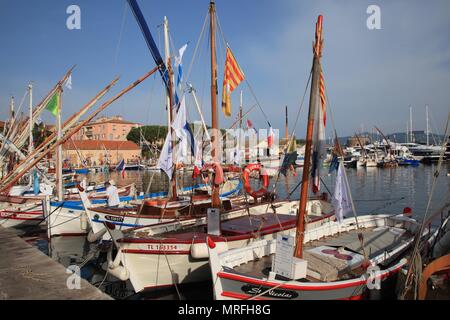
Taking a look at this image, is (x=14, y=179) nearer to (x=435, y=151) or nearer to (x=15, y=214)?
(x=15, y=214)

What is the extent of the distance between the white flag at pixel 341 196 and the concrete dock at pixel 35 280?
7351 mm

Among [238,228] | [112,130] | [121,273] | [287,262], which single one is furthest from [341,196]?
[112,130]

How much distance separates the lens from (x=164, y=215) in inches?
693

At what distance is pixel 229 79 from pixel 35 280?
11.9 metres

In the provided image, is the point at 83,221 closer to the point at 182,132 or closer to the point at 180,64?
the point at 182,132

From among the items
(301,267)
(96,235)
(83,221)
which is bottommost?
(96,235)

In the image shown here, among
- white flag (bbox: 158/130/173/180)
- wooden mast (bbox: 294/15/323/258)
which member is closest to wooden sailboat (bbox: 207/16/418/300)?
wooden mast (bbox: 294/15/323/258)

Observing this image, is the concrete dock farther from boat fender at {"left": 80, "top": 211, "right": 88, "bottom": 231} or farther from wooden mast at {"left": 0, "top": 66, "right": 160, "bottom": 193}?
boat fender at {"left": 80, "top": 211, "right": 88, "bottom": 231}

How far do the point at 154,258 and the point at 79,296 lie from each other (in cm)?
383

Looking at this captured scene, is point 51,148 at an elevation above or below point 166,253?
above

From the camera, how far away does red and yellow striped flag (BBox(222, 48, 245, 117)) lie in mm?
16078

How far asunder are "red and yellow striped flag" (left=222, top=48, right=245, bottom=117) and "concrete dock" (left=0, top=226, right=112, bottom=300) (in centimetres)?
987

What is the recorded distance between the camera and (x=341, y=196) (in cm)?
1041

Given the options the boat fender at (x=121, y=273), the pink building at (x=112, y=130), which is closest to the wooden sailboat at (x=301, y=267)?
A: the boat fender at (x=121, y=273)
